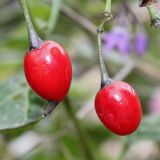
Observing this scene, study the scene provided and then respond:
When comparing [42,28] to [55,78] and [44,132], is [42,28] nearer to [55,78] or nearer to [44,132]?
[55,78]

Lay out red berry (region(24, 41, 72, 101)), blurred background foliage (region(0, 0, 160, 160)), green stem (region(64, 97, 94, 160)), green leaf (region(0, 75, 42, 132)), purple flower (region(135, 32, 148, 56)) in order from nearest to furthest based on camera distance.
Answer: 1. red berry (region(24, 41, 72, 101))
2. green leaf (region(0, 75, 42, 132))
3. green stem (region(64, 97, 94, 160))
4. blurred background foliage (region(0, 0, 160, 160))
5. purple flower (region(135, 32, 148, 56))

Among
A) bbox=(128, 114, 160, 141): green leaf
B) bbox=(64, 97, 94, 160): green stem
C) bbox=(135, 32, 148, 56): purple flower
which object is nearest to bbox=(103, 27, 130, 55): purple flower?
bbox=(135, 32, 148, 56): purple flower

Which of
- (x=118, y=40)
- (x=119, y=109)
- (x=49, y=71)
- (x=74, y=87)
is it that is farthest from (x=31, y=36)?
(x=74, y=87)

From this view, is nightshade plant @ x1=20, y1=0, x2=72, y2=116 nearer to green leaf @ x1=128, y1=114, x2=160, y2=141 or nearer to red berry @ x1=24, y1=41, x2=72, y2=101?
red berry @ x1=24, y1=41, x2=72, y2=101

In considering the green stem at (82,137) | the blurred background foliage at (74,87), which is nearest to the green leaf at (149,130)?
the blurred background foliage at (74,87)

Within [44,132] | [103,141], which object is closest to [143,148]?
[103,141]

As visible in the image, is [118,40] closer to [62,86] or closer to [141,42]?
[141,42]
